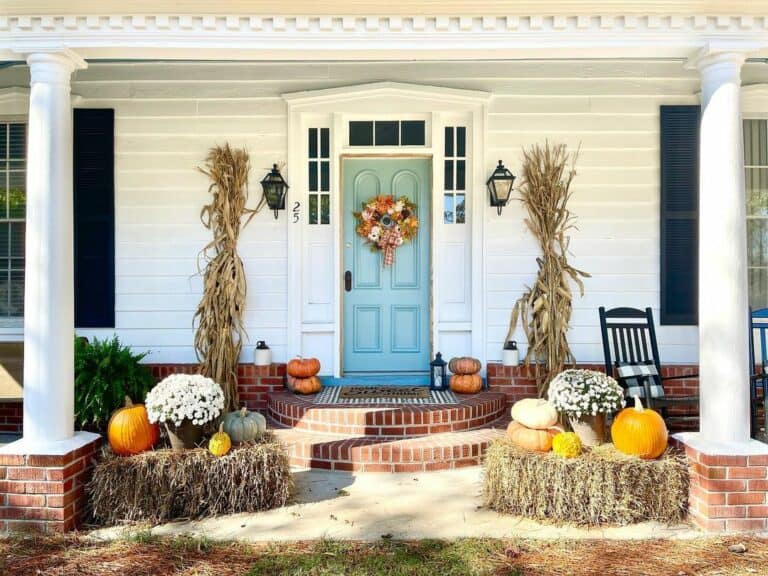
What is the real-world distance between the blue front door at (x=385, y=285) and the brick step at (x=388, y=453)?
139cm

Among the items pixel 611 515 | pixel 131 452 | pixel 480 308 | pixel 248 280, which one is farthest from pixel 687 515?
pixel 248 280

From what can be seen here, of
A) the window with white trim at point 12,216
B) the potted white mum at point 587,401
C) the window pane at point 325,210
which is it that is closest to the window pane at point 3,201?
the window with white trim at point 12,216

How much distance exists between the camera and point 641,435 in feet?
12.1

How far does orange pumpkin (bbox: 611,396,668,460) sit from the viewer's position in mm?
3674

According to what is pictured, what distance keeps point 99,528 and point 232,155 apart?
330 centimetres

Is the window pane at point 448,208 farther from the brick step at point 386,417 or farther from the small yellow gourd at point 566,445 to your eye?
the small yellow gourd at point 566,445

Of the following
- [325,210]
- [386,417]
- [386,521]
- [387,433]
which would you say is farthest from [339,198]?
[386,521]

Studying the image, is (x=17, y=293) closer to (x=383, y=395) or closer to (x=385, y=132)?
(x=383, y=395)

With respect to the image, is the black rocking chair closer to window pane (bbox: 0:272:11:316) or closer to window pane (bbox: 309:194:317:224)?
window pane (bbox: 309:194:317:224)

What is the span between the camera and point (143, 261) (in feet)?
19.1

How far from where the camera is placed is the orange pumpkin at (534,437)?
378 centimetres

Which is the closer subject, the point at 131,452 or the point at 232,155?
the point at 131,452

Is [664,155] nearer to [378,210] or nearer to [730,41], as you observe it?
[730,41]

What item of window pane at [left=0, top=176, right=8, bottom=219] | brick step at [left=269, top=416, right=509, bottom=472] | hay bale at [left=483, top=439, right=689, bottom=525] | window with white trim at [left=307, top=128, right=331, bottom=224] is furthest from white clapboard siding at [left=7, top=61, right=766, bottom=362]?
hay bale at [left=483, top=439, right=689, bottom=525]
